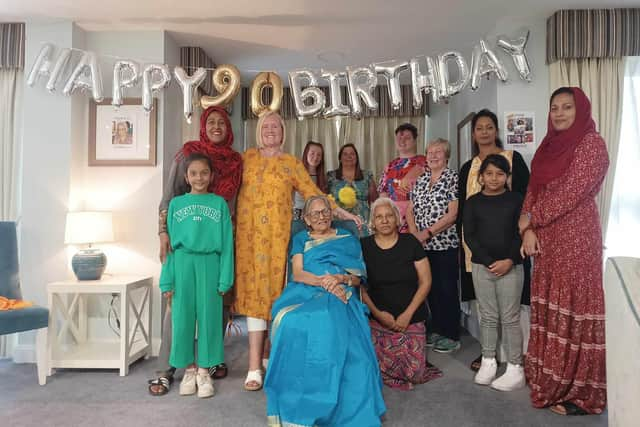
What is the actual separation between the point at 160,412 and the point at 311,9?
2.67 m

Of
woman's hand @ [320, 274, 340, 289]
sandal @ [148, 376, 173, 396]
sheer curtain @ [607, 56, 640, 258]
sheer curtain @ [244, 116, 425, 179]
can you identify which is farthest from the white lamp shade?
sheer curtain @ [607, 56, 640, 258]

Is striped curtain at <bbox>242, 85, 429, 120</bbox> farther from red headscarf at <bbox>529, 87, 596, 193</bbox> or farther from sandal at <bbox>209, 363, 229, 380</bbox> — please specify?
sandal at <bbox>209, 363, 229, 380</bbox>

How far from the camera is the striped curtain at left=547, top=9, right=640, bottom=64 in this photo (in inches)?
119

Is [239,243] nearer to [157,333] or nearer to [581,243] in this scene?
[157,333]

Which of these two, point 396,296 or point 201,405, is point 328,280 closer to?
point 396,296

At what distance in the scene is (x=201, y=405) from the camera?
2.20 m

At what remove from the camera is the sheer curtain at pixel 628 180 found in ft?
10.2

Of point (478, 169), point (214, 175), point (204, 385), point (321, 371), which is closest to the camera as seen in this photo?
point (321, 371)

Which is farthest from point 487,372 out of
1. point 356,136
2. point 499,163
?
point 356,136

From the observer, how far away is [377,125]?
5.24 meters

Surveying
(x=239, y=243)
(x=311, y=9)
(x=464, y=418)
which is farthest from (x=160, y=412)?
(x=311, y=9)

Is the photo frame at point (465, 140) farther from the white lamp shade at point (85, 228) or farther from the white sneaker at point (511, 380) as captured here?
the white lamp shade at point (85, 228)

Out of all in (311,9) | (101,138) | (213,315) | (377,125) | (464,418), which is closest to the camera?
(464,418)

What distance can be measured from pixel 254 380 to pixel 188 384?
13.9 inches
